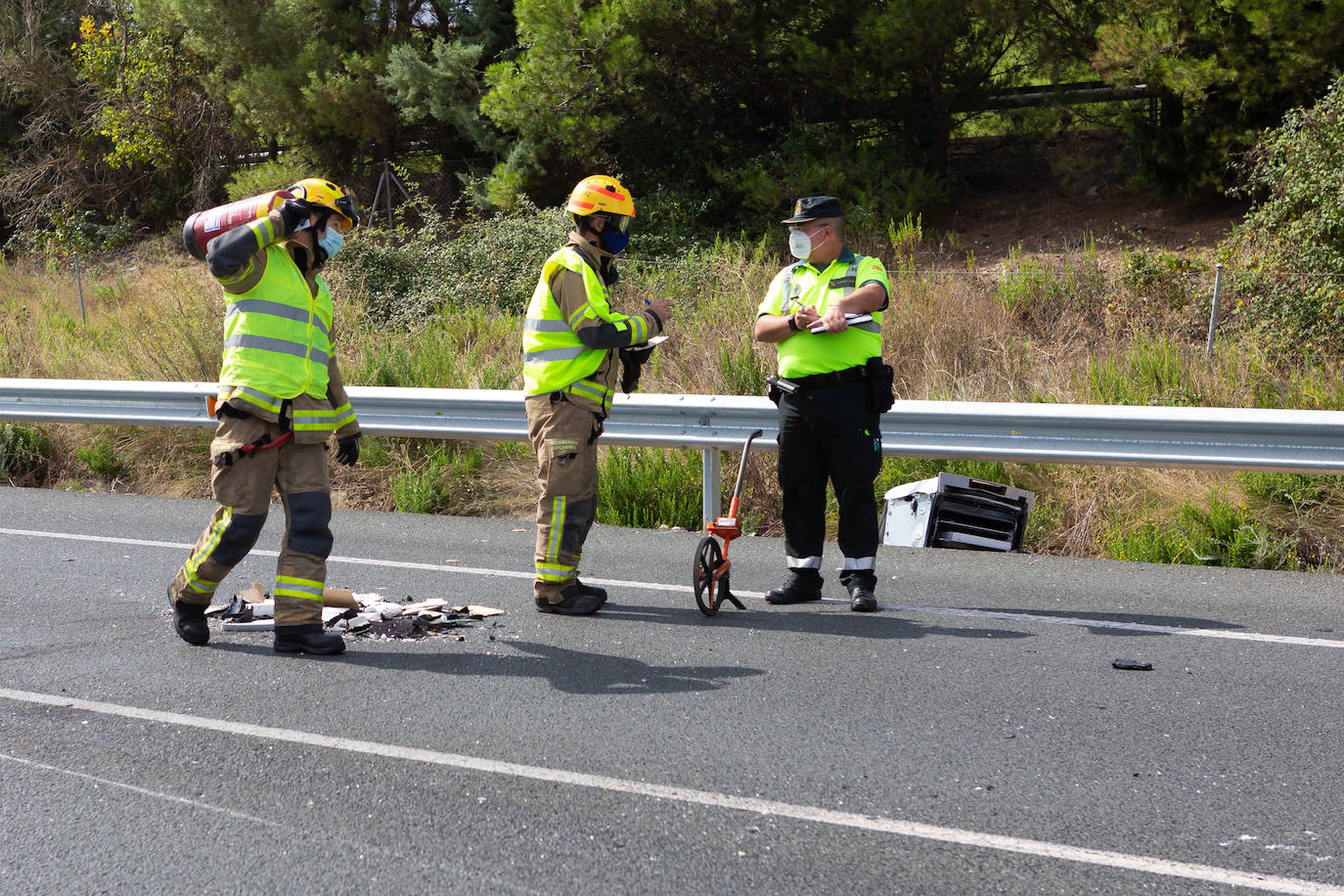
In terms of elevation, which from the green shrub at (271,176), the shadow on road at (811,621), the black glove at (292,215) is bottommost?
the shadow on road at (811,621)

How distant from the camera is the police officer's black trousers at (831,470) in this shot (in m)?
6.07

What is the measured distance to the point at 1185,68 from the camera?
14.1 m

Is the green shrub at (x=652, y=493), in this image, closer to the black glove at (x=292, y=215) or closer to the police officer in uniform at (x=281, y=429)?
the police officer in uniform at (x=281, y=429)

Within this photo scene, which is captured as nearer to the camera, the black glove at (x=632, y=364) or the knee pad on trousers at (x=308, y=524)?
the knee pad on trousers at (x=308, y=524)

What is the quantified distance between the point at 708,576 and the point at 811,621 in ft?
1.72

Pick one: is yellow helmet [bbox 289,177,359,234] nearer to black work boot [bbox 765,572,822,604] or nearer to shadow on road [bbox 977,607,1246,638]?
black work boot [bbox 765,572,822,604]

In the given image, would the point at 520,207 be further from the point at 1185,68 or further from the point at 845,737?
the point at 845,737

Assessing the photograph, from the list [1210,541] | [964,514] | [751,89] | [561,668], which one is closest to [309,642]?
[561,668]

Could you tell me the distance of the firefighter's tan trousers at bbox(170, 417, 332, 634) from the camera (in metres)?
5.36

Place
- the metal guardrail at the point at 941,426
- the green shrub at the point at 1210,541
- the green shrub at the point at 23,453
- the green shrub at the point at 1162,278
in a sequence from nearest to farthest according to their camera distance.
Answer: the metal guardrail at the point at 941,426
the green shrub at the point at 1210,541
the green shrub at the point at 23,453
the green shrub at the point at 1162,278

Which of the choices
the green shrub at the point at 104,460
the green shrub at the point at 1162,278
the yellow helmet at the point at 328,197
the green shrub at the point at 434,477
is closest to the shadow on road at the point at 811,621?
the yellow helmet at the point at 328,197

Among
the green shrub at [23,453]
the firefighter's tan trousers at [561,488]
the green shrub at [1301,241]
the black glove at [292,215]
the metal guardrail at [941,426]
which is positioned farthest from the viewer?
the green shrub at [1301,241]

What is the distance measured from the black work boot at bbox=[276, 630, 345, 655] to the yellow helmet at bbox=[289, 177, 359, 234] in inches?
70.5

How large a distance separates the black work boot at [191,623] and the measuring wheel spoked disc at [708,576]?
2201 mm
